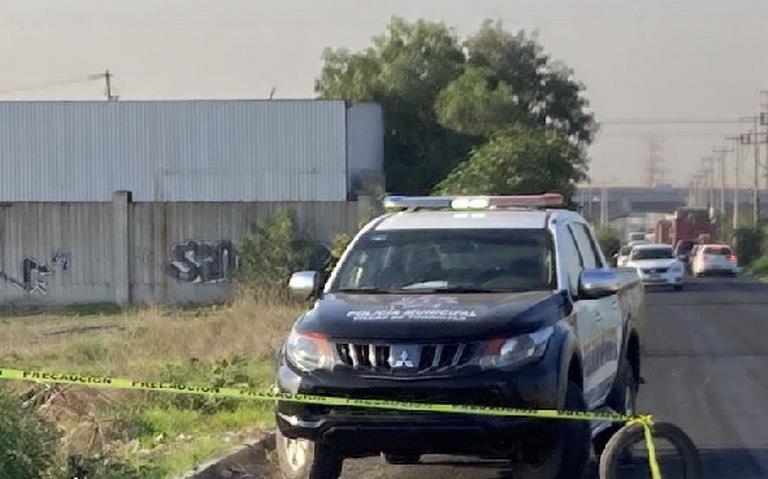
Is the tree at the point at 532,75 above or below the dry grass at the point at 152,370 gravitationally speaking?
above

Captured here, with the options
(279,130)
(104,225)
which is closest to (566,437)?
(104,225)

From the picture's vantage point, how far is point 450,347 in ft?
29.8

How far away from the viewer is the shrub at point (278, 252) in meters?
37.3

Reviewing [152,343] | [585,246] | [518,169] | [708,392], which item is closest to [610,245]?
[518,169]

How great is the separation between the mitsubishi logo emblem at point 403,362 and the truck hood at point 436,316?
0.09 meters

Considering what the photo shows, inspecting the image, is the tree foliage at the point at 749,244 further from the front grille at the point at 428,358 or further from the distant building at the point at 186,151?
the front grille at the point at 428,358

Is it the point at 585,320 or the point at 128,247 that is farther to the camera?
the point at 128,247

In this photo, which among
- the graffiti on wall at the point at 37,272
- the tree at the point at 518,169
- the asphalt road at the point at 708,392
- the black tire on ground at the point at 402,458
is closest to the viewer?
the black tire on ground at the point at 402,458

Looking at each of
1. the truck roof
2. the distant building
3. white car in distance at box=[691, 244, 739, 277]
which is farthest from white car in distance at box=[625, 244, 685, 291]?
the truck roof

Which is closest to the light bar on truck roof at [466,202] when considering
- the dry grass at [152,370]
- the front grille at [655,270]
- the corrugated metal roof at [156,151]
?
the dry grass at [152,370]

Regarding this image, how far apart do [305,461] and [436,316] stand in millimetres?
1333

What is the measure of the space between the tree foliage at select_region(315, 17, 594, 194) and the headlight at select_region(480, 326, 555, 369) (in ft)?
137

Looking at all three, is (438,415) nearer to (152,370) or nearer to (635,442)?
(635,442)

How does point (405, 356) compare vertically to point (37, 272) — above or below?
above
